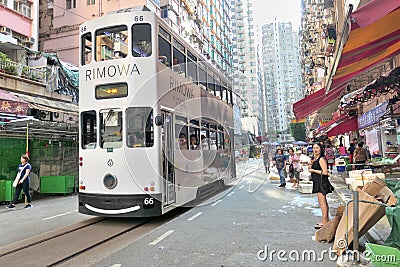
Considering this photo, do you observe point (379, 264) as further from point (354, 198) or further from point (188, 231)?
point (188, 231)

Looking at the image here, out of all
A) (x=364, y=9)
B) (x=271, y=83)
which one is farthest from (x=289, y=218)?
(x=271, y=83)

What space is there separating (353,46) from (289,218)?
403 cm

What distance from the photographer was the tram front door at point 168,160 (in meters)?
7.24

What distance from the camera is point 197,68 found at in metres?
10.2

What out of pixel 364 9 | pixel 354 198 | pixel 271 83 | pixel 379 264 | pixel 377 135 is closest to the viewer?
pixel 379 264

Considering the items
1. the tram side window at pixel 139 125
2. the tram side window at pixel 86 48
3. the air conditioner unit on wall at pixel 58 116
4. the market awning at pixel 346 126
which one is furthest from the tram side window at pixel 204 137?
the market awning at pixel 346 126

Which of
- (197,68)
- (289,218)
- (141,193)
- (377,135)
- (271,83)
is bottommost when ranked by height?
(289,218)

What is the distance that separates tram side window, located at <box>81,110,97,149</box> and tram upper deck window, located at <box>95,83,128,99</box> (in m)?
0.44

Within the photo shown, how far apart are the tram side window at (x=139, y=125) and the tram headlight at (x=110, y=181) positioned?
0.79 m

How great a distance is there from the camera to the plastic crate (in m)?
3.55

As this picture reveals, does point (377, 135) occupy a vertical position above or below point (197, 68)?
below

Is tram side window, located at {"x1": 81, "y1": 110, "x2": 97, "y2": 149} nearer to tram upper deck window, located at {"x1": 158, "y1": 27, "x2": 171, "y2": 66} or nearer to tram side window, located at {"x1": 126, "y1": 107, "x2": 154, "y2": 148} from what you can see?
tram side window, located at {"x1": 126, "y1": 107, "x2": 154, "y2": 148}

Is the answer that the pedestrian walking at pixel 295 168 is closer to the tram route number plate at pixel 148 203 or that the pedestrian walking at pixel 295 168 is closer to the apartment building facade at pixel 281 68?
the tram route number plate at pixel 148 203

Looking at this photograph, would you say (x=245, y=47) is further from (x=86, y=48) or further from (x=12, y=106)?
(x=86, y=48)
